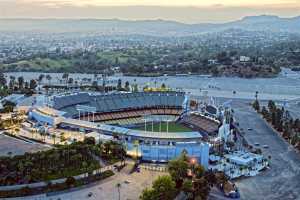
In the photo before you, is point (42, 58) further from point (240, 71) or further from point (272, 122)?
point (272, 122)

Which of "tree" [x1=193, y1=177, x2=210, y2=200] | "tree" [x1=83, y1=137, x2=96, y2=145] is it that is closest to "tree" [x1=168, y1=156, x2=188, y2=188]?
"tree" [x1=193, y1=177, x2=210, y2=200]

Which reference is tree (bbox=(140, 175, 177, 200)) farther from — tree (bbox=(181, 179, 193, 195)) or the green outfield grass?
the green outfield grass

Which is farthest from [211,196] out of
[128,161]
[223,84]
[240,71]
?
[240,71]

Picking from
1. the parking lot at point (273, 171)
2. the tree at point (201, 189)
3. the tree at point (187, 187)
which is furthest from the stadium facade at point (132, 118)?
the tree at point (187, 187)

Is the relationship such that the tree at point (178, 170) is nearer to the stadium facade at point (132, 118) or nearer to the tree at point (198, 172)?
the tree at point (198, 172)

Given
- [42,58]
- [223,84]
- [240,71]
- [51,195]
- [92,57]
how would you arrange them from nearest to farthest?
[51,195], [223,84], [240,71], [42,58], [92,57]

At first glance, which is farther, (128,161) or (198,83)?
(198,83)

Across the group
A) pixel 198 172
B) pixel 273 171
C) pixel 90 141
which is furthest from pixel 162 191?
pixel 273 171

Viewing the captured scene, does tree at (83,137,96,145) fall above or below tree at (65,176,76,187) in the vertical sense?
above
